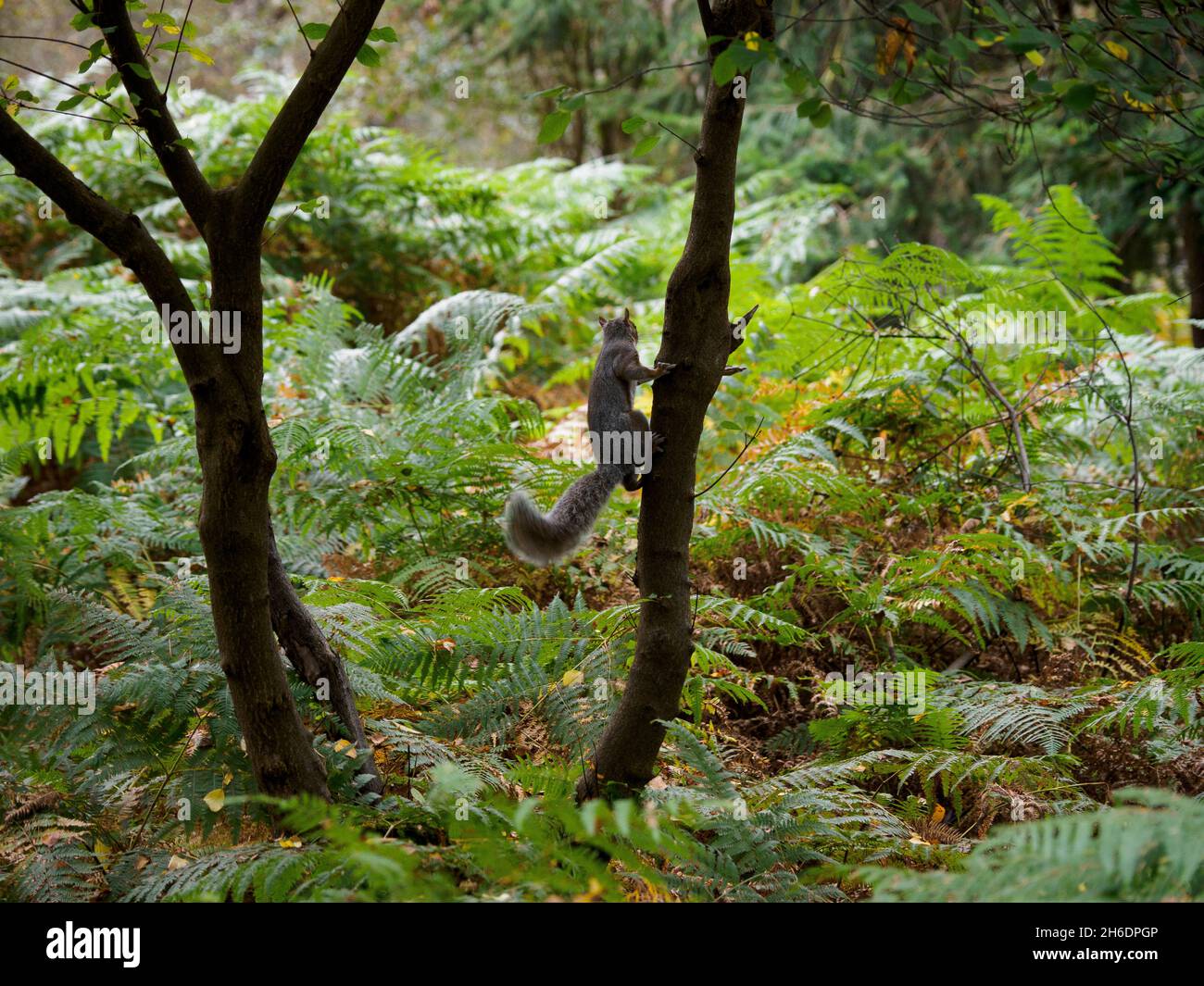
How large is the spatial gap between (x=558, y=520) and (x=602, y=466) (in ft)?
0.90

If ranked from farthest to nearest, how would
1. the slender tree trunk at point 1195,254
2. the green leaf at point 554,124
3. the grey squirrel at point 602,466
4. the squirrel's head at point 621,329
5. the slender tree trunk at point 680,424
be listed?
the slender tree trunk at point 1195,254 < the squirrel's head at point 621,329 < the grey squirrel at point 602,466 < the slender tree trunk at point 680,424 < the green leaf at point 554,124

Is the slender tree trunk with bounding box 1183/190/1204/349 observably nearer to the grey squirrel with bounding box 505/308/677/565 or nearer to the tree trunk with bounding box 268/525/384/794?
the grey squirrel with bounding box 505/308/677/565

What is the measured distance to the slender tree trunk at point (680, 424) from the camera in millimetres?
2115

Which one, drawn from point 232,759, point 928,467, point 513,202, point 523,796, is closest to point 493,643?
point 523,796

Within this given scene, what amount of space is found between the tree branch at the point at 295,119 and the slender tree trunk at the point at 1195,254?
19.5ft

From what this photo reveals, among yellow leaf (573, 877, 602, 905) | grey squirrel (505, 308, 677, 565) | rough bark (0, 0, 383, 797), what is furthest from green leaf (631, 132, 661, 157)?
yellow leaf (573, 877, 602, 905)

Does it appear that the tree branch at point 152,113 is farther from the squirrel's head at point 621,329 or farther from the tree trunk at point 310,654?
the squirrel's head at point 621,329

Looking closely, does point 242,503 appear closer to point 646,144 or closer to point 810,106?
point 646,144

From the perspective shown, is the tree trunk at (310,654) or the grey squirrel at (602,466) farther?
the grey squirrel at (602,466)

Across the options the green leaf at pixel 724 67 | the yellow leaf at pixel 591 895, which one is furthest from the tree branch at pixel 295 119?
the yellow leaf at pixel 591 895

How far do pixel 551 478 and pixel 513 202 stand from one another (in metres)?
5.01

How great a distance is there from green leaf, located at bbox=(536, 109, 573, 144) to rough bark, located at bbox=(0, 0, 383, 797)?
0.40 meters

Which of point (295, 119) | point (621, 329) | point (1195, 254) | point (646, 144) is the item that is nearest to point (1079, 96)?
point (646, 144)

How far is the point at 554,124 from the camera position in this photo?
2.04m
